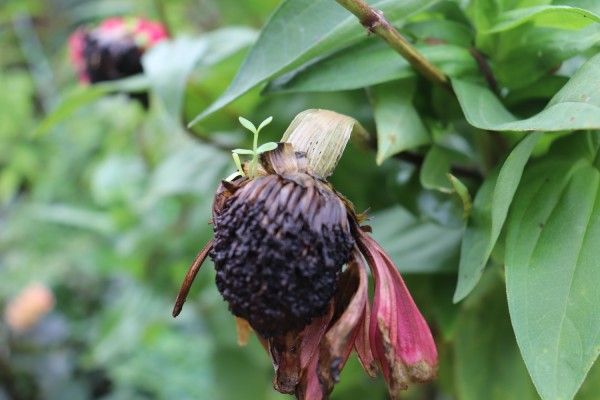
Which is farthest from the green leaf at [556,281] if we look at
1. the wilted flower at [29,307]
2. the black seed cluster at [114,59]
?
the wilted flower at [29,307]

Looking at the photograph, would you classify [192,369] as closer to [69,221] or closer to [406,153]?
[69,221]

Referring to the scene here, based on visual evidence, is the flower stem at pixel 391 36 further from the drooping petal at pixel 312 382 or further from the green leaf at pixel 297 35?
the drooping petal at pixel 312 382

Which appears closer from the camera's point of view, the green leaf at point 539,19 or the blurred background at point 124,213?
the green leaf at point 539,19

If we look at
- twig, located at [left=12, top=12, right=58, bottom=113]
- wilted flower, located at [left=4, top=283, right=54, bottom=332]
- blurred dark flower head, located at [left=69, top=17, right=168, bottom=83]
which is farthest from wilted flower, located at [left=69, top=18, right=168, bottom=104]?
twig, located at [left=12, top=12, right=58, bottom=113]

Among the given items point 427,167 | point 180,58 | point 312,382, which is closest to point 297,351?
point 312,382

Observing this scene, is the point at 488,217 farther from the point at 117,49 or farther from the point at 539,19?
the point at 117,49
